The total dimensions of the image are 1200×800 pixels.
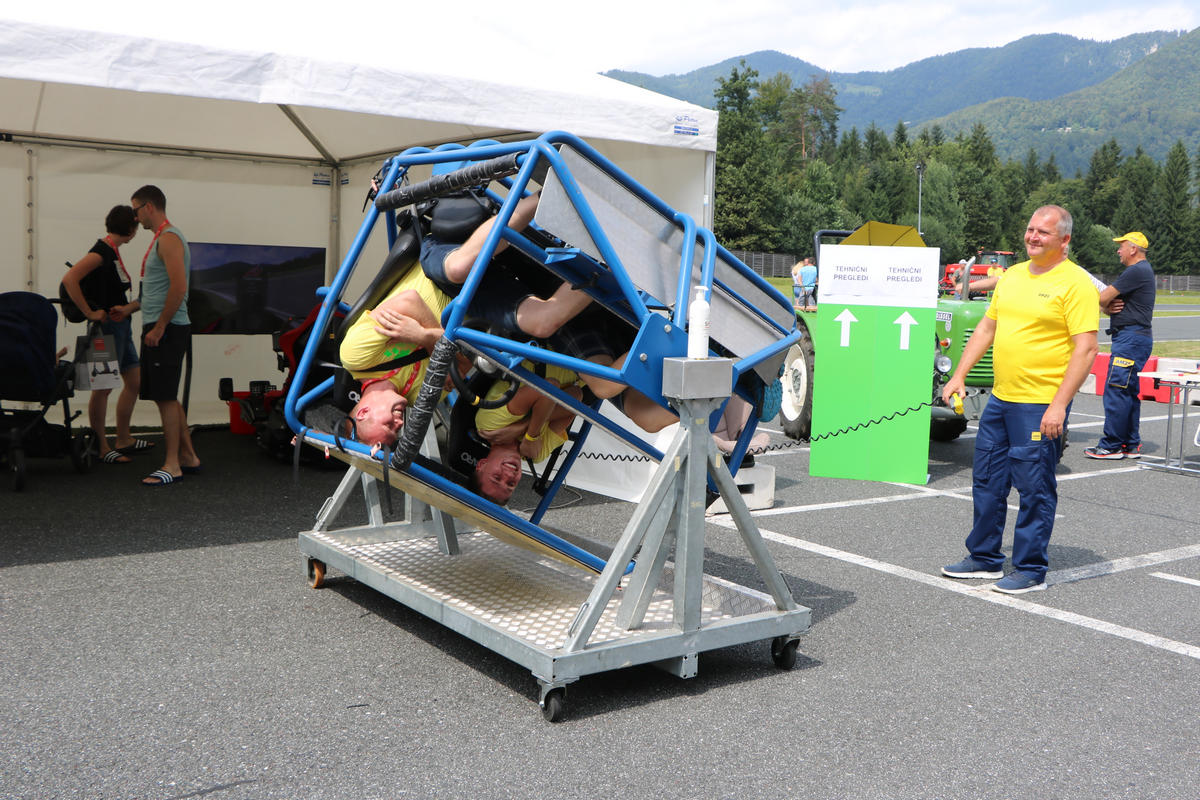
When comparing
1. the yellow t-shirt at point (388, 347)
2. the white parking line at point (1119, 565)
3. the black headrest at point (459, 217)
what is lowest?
the white parking line at point (1119, 565)

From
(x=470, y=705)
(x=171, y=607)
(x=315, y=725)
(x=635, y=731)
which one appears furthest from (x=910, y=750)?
(x=171, y=607)

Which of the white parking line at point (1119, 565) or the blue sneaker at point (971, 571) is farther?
the white parking line at point (1119, 565)

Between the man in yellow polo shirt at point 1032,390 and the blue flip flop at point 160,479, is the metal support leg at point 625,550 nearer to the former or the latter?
A: the man in yellow polo shirt at point 1032,390

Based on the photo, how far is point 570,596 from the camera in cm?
430

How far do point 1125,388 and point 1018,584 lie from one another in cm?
513

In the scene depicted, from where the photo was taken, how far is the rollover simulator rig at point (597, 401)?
3.47 meters

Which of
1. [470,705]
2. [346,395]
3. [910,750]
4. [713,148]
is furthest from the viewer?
[713,148]

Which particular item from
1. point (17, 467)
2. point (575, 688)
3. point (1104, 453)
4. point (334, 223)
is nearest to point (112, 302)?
point (17, 467)

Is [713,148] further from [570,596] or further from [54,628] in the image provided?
[54,628]

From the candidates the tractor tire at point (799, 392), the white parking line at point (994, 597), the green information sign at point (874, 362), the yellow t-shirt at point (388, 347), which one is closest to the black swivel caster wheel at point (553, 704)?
the yellow t-shirt at point (388, 347)

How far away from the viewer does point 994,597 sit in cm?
507

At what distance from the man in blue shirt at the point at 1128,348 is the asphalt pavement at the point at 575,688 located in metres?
3.62

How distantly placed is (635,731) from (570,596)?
949 mm

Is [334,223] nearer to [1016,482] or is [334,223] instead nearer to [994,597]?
[1016,482]
